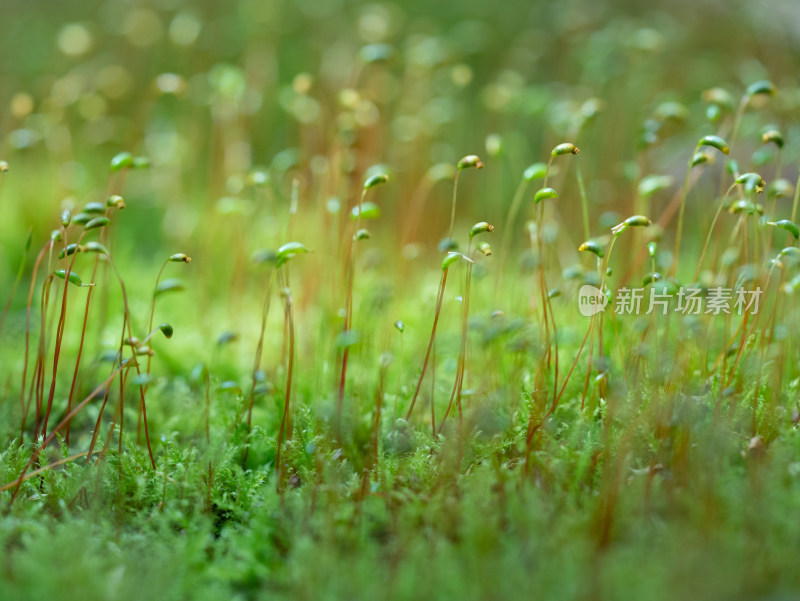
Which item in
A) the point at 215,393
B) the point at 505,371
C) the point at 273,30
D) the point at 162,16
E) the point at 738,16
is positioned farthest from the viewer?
the point at 162,16

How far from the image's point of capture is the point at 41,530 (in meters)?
1.12

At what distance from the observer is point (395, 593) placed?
1.01m

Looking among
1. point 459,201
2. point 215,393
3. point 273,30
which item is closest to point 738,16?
point 459,201

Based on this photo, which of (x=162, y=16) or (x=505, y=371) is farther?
(x=162, y=16)

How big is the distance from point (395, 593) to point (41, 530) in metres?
0.58

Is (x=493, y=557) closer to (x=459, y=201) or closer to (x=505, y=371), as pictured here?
(x=505, y=371)

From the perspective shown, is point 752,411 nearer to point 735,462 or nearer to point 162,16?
point 735,462

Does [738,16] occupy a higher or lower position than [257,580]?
higher

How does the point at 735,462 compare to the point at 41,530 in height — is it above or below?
above

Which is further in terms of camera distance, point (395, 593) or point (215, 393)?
point (215, 393)

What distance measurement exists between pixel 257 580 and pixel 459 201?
8.42 ft

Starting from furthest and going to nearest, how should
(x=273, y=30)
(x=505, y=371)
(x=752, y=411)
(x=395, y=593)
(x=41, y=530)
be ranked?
(x=273, y=30)
(x=505, y=371)
(x=752, y=411)
(x=41, y=530)
(x=395, y=593)

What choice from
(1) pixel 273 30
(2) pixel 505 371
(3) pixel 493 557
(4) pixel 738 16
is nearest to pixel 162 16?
(1) pixel 273 30

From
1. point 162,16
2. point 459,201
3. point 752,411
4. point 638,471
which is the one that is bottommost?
point 638,471
